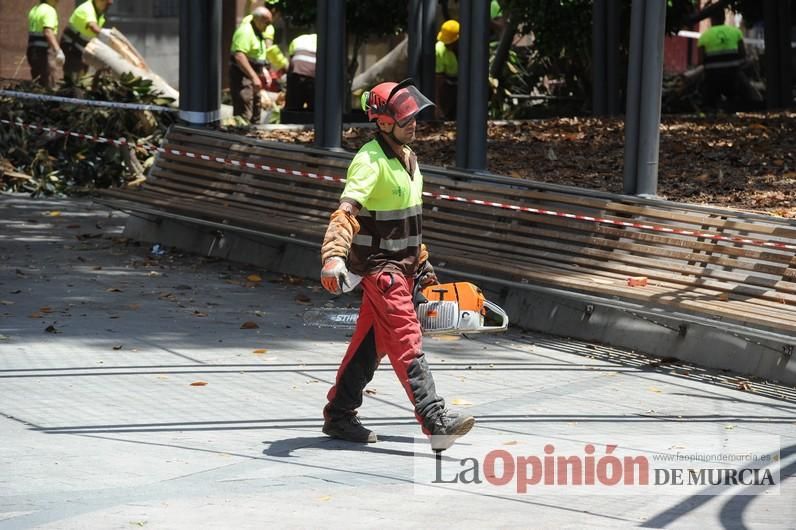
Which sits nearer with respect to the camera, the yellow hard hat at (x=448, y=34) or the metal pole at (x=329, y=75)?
the metal pole at (x=329, y=75)

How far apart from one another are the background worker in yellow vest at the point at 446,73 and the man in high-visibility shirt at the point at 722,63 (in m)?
3.88

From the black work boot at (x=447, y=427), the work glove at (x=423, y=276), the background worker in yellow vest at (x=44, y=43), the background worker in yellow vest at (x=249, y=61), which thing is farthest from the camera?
the background worker in yellow vest at (x=44, y=43)

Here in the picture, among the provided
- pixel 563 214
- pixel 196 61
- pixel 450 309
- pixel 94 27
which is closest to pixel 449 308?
pixel 450 309

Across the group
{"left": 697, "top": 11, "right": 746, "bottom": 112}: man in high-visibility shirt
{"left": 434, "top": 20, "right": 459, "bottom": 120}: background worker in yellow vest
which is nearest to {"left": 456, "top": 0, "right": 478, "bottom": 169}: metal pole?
{"left": 434, "top": 20, "right": 459, "bottom": 120}: background worker in yellow vest

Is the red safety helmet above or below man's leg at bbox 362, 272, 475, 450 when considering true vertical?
above

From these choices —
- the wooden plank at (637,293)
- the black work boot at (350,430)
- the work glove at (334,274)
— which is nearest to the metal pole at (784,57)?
the wooden plank at (637,293)

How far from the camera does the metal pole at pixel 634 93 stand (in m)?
10.5

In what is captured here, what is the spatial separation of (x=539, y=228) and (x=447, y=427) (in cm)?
436

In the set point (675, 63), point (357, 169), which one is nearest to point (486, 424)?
point (357, 169)

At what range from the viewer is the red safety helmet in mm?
6770

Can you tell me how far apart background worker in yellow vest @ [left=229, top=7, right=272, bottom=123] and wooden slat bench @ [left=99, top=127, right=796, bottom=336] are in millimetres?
4632

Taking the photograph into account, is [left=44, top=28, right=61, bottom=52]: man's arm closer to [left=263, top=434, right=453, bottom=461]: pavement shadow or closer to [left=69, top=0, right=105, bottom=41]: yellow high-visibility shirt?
[left=69, top=0, right=105, bottom=41]: yellow high-visibility shirt

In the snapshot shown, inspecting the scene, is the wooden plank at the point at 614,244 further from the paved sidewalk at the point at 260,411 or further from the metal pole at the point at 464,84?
the metal pole at the point at 464,84

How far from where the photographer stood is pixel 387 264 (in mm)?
6781
